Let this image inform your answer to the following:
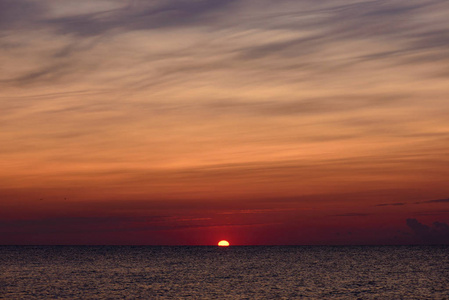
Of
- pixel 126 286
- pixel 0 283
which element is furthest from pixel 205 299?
pixel 0 283

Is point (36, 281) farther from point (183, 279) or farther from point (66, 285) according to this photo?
point (183, 279)

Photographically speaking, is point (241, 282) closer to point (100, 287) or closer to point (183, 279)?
point (183, 279)

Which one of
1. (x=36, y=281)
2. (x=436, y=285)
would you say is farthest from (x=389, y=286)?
(x=36, y=281)

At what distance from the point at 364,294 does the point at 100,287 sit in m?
44.5

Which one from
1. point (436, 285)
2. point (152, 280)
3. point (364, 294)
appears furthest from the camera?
point (152, 280)

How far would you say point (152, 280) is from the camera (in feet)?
368

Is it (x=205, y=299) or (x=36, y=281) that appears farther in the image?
A: (x=36, y=281)

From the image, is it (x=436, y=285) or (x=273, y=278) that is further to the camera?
(x=273, y=278)

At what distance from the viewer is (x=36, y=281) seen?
108938mm

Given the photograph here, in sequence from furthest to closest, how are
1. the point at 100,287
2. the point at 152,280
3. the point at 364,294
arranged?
the point at 152,280 → the point at 100,287 → the point at 364,294

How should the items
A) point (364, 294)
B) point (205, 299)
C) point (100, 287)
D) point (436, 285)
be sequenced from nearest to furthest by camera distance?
point (205, 299)
point (364, 294)
point (100, 287)
point (436, 285)

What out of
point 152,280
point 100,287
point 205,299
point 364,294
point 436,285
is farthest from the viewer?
point 152,280

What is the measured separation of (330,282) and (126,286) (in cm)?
3925

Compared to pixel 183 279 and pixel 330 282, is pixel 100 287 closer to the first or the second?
pixel 183 279
